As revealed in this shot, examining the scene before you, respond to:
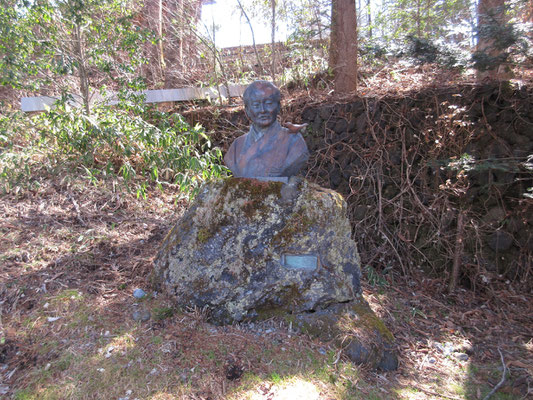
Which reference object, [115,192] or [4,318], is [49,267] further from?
[115,192]

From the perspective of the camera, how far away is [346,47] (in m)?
5.67

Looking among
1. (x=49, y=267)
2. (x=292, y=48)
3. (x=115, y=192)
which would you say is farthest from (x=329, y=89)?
(x=49, y=267)

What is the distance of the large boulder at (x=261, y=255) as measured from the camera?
266 centimetres

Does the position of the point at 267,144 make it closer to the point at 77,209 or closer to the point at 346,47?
the point at 77,209

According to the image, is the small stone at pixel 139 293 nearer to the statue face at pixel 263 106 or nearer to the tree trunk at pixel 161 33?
the statue face at pixel 263 106

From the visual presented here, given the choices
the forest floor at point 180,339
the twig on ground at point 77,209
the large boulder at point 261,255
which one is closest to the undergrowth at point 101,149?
the twig on ground at point 77,209

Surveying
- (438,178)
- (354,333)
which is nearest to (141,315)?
(354,333)

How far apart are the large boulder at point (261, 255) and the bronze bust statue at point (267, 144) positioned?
163 millimetres

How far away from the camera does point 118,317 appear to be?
2.70 meters

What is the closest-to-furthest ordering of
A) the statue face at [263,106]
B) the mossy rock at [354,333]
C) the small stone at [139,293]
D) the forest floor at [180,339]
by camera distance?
the forest floor at [180,339]
the mossy rock at [354,333]
the statue face at [263,106]
the small stone at [139,293]

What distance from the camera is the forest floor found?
7.04ft

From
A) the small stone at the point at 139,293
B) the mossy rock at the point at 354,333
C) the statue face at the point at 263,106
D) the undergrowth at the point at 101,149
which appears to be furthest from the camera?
the undergrowth at the point at 101,149

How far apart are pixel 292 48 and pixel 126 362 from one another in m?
6.49

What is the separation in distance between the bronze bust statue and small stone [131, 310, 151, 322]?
4.24 ft
